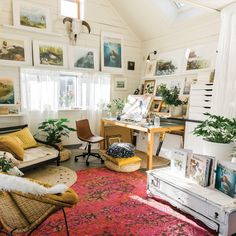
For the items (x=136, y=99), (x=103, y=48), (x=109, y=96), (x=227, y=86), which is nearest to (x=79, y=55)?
(x=103, y=48)

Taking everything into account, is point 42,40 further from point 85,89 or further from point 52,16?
point 85,89

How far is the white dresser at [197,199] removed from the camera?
202 cm

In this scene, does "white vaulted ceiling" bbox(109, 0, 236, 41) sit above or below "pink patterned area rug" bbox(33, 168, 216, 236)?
above

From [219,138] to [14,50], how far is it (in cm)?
385

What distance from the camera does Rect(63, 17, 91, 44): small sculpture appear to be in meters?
4.70

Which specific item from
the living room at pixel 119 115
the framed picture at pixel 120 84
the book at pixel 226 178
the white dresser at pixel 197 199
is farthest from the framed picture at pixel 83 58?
the book at pixel 226 178

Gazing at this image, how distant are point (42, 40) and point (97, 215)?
3.58 metres

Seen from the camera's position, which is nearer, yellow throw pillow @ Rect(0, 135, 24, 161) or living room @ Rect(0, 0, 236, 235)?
living room @ Rect(0, 0, 236, 235)

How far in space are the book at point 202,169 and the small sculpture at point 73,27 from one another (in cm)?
361

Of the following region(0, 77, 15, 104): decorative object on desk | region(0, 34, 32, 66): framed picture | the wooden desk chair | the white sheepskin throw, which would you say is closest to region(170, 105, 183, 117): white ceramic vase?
the wooden desk chair

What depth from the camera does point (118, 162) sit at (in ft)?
12.1

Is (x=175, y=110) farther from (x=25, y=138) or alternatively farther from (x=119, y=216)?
(x=25, y=138)

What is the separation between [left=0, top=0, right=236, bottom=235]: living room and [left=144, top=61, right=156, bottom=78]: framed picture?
3cm

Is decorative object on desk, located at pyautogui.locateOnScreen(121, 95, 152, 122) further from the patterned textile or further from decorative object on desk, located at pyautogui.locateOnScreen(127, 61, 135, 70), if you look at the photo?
decorative object on desk, located at pyautogui.locateOnScreen(127, 61, 135, 70)
